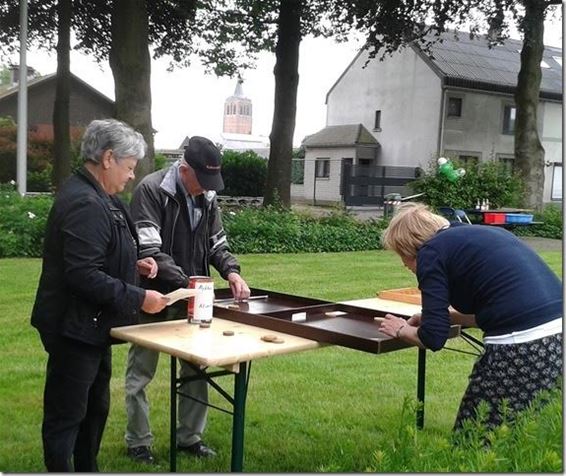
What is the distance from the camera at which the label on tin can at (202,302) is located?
3.02 metres

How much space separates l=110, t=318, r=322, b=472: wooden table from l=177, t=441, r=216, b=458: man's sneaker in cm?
94

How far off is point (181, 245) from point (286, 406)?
1.67 metres

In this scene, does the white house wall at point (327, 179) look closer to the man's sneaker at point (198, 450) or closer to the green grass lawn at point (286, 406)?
the green grass lawn at point (286, 406)

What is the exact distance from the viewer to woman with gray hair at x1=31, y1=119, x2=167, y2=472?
2705mm

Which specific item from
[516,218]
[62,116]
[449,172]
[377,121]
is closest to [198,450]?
[516,218]

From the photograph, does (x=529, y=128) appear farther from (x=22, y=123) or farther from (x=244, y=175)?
(x=22, y=123)

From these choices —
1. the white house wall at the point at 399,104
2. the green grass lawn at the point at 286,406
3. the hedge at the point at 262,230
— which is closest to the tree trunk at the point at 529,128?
the hedge at the point at 262,230

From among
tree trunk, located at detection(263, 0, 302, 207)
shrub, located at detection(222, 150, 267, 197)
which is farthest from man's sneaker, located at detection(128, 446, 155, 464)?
shrub, located at detection(222, 150, 267, 197)

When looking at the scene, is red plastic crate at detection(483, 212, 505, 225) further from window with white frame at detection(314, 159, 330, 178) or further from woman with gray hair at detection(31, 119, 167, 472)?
window with white frame at detection(314, 159, 330, 178)

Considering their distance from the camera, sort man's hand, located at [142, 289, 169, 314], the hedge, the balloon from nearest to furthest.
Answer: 1. man's hand, located at [142, 289, 169, 314]
2. the hedge
3. the balloon

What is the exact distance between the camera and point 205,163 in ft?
11.1

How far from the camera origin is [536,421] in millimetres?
2125

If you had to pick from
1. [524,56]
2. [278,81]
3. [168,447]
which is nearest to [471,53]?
[524,56]

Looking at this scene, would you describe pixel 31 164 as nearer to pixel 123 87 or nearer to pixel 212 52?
pixel 212 52
